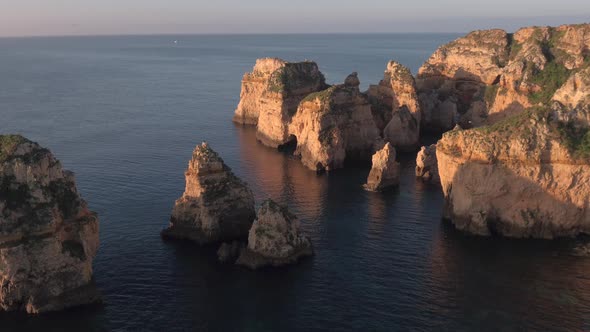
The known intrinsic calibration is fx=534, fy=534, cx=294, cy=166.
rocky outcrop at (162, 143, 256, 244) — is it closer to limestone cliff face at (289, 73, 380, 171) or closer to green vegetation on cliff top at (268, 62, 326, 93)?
limestone cliff face at (289, 73, 380, 171)

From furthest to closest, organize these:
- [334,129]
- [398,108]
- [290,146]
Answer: [398,108]
[290,146]
[334,129]

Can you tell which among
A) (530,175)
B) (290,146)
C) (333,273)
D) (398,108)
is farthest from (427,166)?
(333,273)

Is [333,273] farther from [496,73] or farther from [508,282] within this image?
[496,73]

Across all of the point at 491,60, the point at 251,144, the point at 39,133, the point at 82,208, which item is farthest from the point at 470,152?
the point at 39,133

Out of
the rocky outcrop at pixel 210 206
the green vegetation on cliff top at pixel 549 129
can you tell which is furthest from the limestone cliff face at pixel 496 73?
the rocky outcrop at pixel 210 206

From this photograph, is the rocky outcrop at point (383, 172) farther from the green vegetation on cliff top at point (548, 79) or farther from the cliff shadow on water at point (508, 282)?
the green vegetation on cliff top at point (548, 79)

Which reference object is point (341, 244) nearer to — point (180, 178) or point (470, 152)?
point (470, 152)
